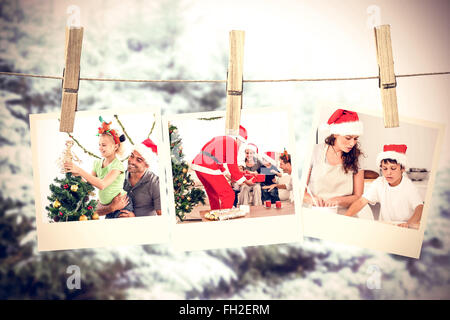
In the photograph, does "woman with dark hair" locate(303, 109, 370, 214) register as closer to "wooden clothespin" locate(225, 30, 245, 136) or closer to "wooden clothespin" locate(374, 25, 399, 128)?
"wooden clothespin" locate(374, 25, 399, 128)

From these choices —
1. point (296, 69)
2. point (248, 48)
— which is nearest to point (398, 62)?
point (296, 69)

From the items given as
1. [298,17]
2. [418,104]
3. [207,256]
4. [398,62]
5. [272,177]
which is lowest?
[207,256]

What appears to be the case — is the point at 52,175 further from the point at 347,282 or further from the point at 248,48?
the point at 347,282

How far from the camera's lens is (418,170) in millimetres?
1017

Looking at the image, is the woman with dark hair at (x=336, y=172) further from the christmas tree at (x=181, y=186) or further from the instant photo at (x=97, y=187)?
the instant photo at (x=97, y=187)

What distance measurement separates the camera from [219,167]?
106 cm

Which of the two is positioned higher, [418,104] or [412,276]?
[418,104]

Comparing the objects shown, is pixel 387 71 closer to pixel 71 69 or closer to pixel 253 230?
pixel 253 230

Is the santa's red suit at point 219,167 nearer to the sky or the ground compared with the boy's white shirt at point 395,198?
nearer to the sky

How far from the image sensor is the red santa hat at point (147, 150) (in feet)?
3.43

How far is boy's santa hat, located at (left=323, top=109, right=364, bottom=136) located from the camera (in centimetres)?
101

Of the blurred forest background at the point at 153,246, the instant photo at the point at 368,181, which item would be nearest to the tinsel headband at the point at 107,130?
the blurred forest background at the point at 153,246
